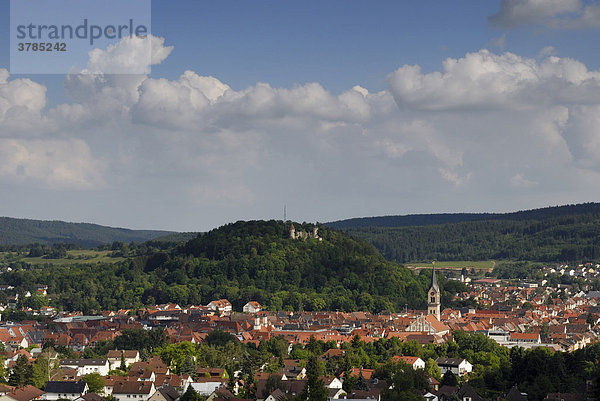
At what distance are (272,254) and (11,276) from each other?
162 feet

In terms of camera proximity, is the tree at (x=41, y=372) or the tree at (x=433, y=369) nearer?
the tree at (x=41, y=372)

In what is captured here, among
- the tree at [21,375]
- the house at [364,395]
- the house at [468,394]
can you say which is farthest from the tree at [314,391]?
the tree at [21,375]

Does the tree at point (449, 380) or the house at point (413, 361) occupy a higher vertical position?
the house at point (413, 361)

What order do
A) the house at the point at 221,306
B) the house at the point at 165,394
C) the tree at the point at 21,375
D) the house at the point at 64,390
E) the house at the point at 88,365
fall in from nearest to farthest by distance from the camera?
the house at the point at 64,390
the house at the point at 165,394
the tree at the point at 21,375
the house at the point at 88,365
the house at the point at 221,306

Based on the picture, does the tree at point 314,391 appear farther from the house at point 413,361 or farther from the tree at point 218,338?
the tree at point 218,338

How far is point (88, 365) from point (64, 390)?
13742 mm

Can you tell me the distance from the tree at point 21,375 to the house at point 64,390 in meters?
2.04

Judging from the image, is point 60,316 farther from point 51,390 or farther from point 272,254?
point 51,390

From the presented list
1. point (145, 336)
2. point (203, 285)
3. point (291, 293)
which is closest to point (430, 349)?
point (145, 336)

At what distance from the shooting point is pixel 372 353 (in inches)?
3760

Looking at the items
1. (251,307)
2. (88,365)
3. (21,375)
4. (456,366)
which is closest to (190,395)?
(21,375)

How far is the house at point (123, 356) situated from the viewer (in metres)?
90.4

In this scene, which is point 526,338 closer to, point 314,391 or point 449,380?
point 449,380

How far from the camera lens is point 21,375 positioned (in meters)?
74.0
